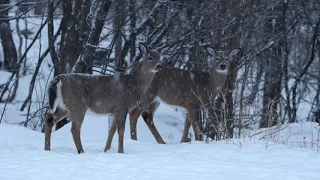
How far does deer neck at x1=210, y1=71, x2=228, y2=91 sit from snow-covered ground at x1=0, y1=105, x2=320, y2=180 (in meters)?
2.53

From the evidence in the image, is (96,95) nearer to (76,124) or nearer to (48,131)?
(76,124)

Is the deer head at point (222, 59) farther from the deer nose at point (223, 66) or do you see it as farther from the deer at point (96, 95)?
the deer at point (96, 95)

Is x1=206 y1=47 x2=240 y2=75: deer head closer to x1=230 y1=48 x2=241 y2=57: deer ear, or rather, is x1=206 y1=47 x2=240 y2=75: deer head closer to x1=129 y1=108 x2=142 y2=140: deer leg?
x1=230 y1=48 x2=241 y2=57: deer ear

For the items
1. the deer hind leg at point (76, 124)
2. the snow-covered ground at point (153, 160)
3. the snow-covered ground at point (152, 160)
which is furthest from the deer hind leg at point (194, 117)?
the deer hind leg at point (76, 124)

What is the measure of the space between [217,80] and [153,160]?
461cm

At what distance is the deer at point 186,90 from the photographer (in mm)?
11656

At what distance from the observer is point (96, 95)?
938cm

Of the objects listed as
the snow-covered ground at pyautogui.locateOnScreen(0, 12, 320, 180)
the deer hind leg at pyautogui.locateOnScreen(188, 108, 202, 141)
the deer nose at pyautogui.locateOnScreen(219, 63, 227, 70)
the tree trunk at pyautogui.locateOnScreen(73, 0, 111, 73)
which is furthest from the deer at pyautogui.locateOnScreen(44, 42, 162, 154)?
the tree trunk at pyautogui.locateOnScreen(73, 0, 111, 73)

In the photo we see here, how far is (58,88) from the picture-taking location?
893 cm

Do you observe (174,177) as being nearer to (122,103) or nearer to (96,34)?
(122,103)

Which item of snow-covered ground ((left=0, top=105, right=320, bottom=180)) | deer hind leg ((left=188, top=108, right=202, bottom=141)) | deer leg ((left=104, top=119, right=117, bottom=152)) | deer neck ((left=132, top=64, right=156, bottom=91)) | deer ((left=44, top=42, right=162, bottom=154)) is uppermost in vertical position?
deer neck ((left=132, top=64, right=156, bottom=91))

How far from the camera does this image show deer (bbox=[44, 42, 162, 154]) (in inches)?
353

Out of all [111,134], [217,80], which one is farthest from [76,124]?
[217,80]

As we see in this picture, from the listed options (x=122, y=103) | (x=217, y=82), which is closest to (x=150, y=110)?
(x=217, y=82)
